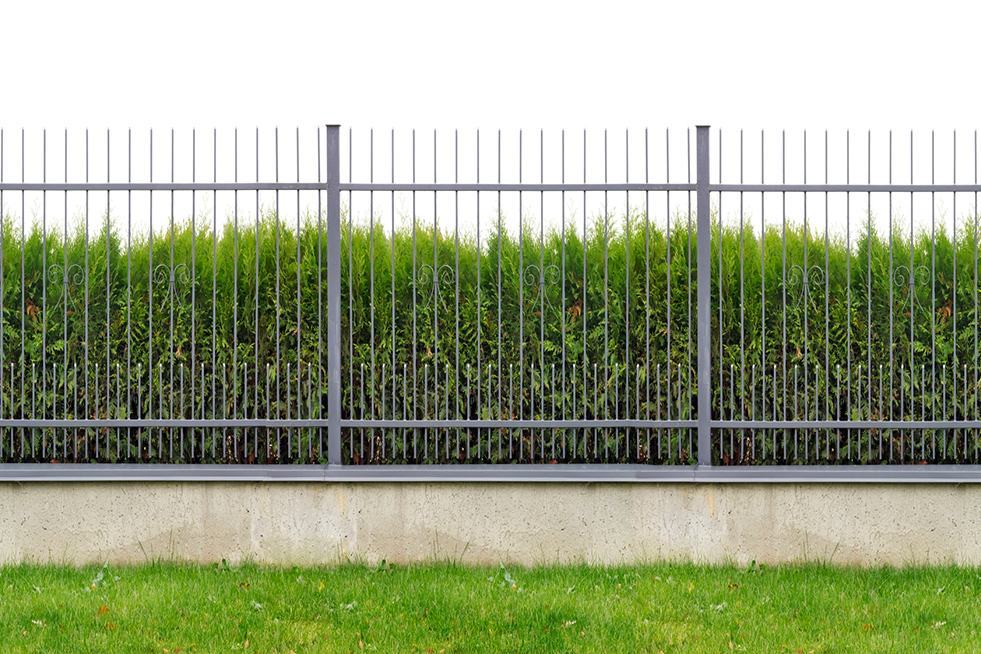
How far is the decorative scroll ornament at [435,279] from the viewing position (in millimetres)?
6906

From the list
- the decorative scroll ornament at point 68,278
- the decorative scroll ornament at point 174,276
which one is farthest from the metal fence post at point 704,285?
the decorative scroll ornament at point 68,278

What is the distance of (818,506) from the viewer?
675 cm

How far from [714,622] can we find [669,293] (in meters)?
2.39

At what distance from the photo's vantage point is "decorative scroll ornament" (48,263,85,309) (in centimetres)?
715

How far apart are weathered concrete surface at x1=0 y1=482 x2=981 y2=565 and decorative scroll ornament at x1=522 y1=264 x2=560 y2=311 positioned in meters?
1.37

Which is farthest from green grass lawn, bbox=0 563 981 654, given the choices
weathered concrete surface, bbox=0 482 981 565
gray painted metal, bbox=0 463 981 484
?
gray painted metal, bbox=0 463 981 484

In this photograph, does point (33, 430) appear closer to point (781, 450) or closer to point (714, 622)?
point (714, 622)

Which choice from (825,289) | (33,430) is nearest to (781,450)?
(825,289)

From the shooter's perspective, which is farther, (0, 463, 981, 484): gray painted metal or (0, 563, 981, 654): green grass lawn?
(0, 463, 981, 484): gray painted metal

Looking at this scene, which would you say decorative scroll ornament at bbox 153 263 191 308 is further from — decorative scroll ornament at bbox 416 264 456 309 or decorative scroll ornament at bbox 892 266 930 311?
decorative scroll ornament at bbox 892 266 930 311

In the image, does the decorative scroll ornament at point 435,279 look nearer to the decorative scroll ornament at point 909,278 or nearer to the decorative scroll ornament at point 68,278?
the decorative scroll ornament at point 68,278

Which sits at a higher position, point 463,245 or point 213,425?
point 463,245

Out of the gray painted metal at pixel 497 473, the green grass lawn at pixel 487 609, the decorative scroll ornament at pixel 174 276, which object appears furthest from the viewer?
the decorative scroll ornament at pixel 174 276

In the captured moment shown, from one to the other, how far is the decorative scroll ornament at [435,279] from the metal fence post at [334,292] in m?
0.61
